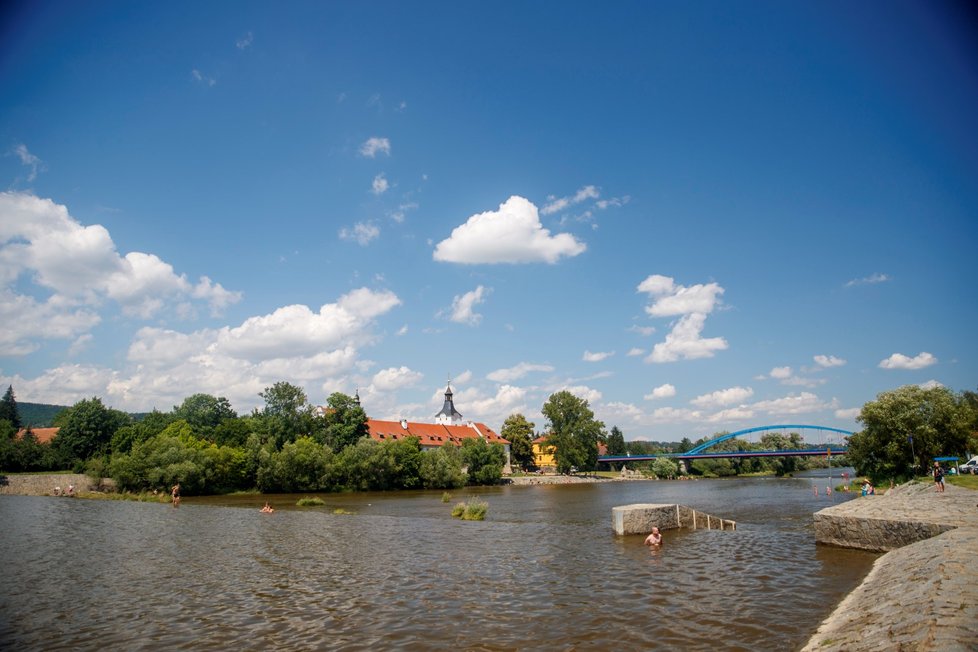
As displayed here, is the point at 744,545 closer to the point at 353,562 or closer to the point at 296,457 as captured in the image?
the point at 353,562

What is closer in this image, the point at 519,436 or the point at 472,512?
the point at 472,512

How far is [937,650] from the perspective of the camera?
6.65 metres

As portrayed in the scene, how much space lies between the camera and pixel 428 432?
387ft

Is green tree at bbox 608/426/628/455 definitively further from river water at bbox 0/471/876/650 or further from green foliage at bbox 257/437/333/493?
river water at bbox 0/471/876/650

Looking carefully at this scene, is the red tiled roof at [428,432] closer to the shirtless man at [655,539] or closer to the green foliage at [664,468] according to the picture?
the green foliage at [664,468]

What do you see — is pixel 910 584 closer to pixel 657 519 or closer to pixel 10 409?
pixel 657 519

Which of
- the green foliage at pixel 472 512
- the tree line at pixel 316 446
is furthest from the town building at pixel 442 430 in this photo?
the green foliage at pixel 472 512

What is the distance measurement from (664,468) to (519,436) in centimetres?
3191

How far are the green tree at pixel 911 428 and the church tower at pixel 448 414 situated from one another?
320 feet

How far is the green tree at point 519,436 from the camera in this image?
112 metres

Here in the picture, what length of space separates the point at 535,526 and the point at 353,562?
13971mm

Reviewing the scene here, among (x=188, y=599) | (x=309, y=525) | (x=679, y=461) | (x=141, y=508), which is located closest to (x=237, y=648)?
(x=188, y=599)

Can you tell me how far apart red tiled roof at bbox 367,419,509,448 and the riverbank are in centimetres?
8508

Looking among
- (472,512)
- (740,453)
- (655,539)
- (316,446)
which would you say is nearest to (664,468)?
(740,453)
